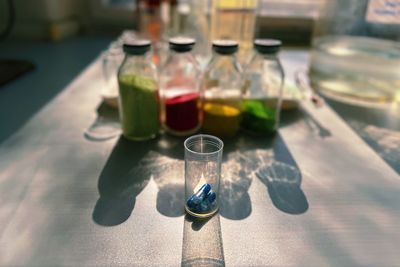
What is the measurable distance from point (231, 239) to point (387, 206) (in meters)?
0.24

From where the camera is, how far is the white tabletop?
1.29 feet

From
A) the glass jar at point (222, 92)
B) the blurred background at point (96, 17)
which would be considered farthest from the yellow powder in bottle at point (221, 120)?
the blurred background at point (96, 17)

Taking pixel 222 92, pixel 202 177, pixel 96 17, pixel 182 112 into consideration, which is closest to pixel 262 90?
pixel 222 92

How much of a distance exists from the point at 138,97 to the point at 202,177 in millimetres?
209

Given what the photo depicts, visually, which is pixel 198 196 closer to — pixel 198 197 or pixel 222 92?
pixel 198 197

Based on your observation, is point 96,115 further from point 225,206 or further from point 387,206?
point 387,206

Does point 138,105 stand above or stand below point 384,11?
below

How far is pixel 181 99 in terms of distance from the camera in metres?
0.64

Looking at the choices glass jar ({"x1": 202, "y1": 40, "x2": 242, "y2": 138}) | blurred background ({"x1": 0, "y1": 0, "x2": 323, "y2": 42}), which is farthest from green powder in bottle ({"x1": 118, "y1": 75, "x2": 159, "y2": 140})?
blurred background ({"x1": 0, "y1": 0, "x2": 323, "y2": 42})

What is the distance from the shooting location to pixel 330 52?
887mm

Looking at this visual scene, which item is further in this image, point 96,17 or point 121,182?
point 96,17

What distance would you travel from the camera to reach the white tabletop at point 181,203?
0.39 metres

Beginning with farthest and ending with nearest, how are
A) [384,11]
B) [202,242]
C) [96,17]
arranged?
[96,17] → [384,11] → [202,242]

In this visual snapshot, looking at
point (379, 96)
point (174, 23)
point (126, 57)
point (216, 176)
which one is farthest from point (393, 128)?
point (174, 23)
